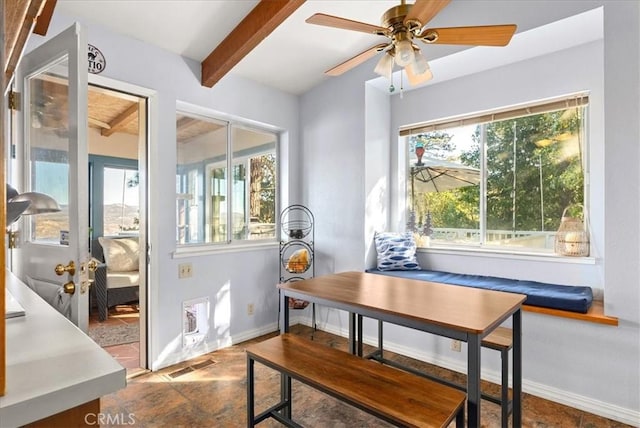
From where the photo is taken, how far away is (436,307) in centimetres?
161

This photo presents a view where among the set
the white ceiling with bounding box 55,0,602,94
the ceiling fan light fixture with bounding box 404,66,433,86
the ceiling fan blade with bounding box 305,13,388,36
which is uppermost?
the white ceiling with bounding box 55,0,602,94

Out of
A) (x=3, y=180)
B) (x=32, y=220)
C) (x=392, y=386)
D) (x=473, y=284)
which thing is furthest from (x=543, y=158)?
(x=32, y=220)

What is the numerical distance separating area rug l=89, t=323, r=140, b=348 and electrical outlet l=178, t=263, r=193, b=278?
117 centimetres

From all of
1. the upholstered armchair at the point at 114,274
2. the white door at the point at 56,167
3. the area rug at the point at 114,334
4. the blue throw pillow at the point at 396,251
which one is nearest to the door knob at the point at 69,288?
the white door at the point at 56,167

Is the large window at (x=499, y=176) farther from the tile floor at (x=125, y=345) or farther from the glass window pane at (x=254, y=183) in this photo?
the tile floor at (x=125, y=345)

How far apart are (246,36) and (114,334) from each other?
10.8 ft

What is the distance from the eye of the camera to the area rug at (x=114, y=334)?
11.1 ft

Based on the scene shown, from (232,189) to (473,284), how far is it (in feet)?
7.90

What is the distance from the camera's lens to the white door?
136 cm

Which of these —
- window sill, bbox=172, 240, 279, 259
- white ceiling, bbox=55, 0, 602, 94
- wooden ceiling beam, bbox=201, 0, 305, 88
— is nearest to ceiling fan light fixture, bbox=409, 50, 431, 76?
wooden ceiling beam, bbox=201, 0, 305, 88

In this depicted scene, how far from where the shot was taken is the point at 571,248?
2.65 metres

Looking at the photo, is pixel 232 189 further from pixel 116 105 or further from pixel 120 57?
pixel 116 105
